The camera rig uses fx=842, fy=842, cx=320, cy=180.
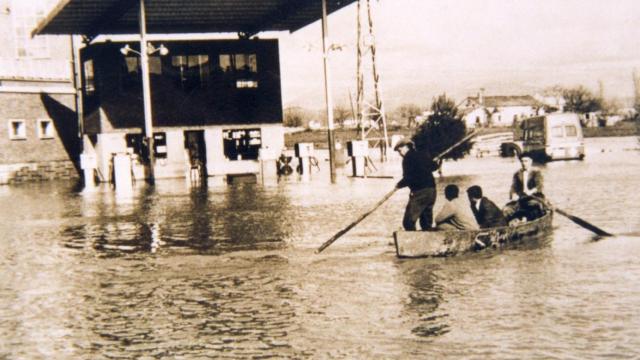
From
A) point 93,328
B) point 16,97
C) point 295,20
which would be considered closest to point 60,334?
point 93,328

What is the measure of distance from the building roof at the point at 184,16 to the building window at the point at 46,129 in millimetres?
10454

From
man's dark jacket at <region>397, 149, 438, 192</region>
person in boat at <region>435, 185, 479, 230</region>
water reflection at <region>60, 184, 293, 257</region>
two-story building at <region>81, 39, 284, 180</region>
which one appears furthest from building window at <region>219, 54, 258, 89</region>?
Result: person in boat at <region>435, 185, 479, 230</region>

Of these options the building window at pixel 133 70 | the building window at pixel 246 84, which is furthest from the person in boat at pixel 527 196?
the building window at pixel 246 84

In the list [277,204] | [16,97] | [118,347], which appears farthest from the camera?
[16,97]

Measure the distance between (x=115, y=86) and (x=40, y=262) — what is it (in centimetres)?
3034

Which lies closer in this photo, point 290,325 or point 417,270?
point 290,325

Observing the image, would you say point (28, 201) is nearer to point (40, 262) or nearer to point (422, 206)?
point (40, 262)

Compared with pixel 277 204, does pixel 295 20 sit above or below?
above

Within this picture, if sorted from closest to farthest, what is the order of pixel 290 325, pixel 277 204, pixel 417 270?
pixel 290 325
pixel 417 270
pixel 277 204

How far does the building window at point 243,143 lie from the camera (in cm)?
4569

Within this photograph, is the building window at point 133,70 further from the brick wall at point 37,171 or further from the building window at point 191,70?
the brick wall at point 37,171

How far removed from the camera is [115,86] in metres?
43.7

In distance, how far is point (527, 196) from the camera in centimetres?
1611

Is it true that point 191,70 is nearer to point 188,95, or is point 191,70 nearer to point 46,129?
point 188,95
